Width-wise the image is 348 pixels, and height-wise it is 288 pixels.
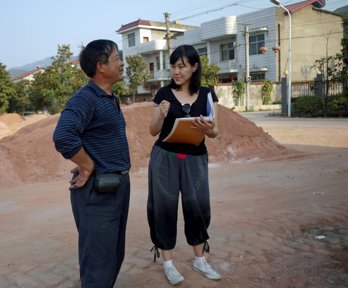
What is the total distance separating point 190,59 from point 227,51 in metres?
36.7

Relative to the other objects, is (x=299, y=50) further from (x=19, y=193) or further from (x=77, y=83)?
(x=19, y=193)

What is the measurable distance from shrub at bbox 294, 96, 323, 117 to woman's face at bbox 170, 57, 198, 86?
20.3 metres

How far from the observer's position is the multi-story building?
111ft

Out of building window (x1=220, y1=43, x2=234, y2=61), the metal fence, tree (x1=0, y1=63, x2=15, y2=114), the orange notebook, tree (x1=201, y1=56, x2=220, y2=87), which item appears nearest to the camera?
the orange notebook

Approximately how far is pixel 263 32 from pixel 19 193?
101 ft

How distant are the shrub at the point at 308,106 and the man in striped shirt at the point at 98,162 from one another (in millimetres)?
21046

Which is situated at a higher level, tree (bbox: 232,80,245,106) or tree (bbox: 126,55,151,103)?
tree (bbox: 126,55,151,103)

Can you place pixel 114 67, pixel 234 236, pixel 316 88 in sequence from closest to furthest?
1. pixel 114 67
2. pixel 234 236
3. pixel 316 88

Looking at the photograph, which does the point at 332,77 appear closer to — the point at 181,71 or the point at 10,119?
the point at 10,119

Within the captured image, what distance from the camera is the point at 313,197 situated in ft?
18.9

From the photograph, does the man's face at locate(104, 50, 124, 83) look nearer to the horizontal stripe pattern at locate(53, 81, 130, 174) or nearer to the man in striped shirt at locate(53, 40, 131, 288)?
the man in striped shirt at locate(53, 40, 131, 288)

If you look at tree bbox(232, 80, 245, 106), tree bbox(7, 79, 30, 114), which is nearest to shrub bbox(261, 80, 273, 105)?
tree bbox(232, 80, 245, 106)

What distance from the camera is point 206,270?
10.5ft

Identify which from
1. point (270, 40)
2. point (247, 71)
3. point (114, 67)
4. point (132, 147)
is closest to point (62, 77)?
point (132, 147)
